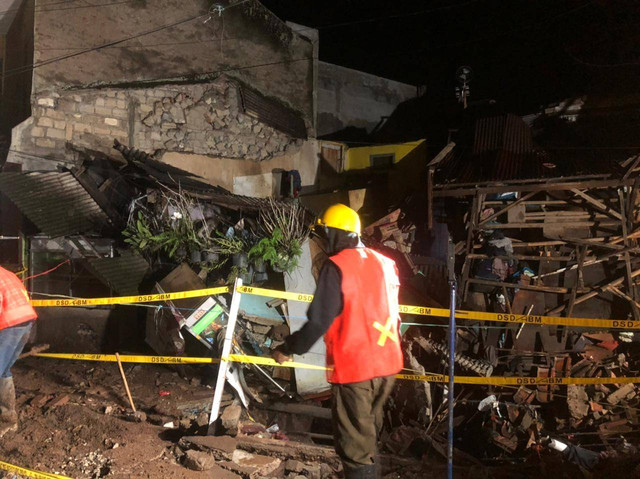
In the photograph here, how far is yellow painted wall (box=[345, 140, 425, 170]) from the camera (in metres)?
16.8

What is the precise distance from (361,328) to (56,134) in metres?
11.1

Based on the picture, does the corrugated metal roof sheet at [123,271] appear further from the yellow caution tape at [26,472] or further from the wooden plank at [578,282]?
the wooden plank at [578,282]

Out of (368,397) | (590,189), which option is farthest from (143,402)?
(590,189)

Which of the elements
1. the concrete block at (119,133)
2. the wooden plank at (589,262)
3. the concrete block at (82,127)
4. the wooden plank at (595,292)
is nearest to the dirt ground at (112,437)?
the wooden plank at (595,292)

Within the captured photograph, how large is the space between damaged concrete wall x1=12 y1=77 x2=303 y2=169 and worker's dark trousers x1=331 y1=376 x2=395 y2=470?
35.5ft

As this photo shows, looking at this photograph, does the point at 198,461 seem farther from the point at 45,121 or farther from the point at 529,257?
the point at 45,121

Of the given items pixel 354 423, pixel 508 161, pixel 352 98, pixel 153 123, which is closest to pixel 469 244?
pixel 508 161

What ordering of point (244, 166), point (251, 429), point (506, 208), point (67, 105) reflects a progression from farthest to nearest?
point (244, 166) → point (67, 105) → point (506, 208) → point (251, 429)

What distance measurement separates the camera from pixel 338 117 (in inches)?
743

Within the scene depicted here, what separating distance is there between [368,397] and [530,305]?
7331mm

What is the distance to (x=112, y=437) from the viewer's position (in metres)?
4.54

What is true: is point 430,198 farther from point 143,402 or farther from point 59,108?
point 59,108

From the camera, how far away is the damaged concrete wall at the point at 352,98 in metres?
18.4

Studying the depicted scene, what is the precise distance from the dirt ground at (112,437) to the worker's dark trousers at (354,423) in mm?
1122
